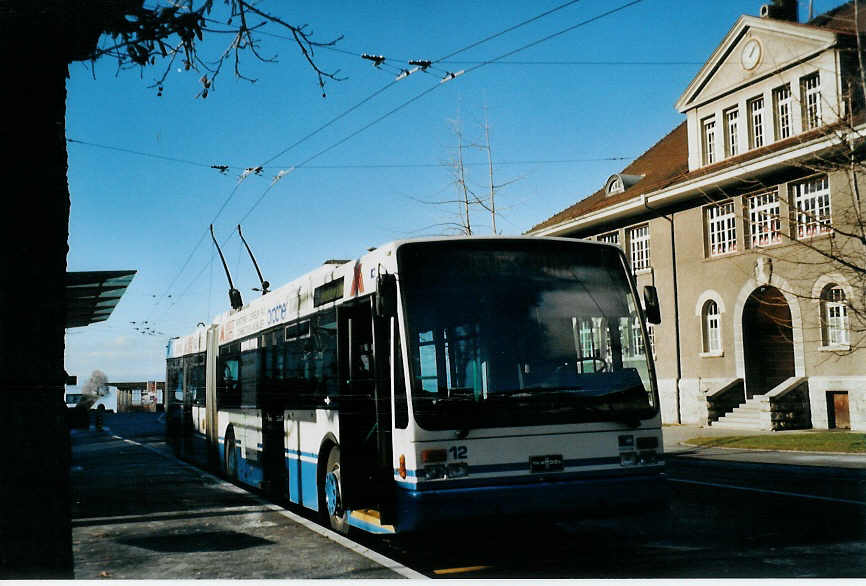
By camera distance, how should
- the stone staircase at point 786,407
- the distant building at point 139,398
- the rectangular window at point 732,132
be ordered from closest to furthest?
the rectangular window at point 732,132 < the stone staircase at point 786,407 < the distant building at point 139,398

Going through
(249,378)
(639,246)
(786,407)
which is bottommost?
(786,407)

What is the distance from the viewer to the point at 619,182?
33.3 meters

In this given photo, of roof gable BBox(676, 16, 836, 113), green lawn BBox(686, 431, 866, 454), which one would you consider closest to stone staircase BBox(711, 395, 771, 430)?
green lawn BBox(686, 431, 866, 454)

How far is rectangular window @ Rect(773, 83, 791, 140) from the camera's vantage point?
55.5 feet

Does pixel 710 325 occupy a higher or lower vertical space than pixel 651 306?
higher

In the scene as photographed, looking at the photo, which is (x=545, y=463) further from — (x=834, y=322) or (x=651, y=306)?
(x=834, y=322)

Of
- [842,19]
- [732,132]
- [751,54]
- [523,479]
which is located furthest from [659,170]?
[523,479]

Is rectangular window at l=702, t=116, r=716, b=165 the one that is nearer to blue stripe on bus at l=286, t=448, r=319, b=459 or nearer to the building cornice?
the building cornice

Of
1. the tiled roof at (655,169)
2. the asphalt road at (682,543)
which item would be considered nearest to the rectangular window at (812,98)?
the asphalt road at (682,543)

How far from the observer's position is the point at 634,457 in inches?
300

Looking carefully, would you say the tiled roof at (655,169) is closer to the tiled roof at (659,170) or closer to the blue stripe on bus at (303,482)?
the tiled roof at (659,170)

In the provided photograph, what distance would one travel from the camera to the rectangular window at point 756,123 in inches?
800

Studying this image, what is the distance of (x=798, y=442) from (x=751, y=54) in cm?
847

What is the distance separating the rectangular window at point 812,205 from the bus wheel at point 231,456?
10234 millimetres
